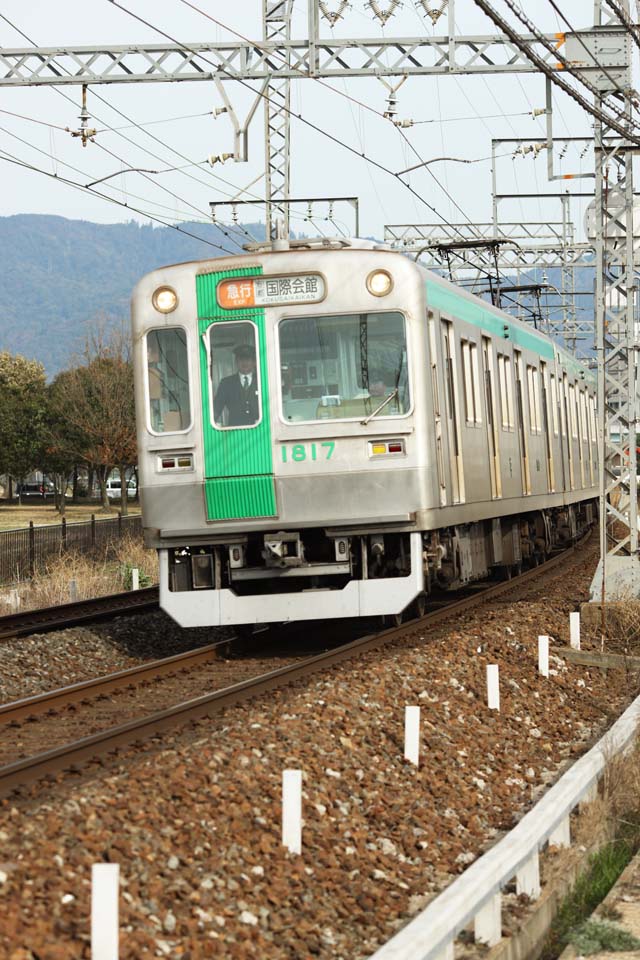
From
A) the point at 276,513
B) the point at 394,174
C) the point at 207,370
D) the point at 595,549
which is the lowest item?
the point at 595,549

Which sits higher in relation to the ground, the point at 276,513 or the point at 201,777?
the point at 276,513

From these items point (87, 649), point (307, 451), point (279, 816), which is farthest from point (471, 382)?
→ point (279, 816)

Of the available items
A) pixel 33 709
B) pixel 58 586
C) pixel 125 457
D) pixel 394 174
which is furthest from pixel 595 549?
pixel 125 457

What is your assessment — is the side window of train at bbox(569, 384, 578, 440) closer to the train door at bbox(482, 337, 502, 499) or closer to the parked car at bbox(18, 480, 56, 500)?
the train door at bbox(482, 337, 502, 499)

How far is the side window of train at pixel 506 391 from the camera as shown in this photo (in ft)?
55.3

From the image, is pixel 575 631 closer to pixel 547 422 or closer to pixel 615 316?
pixel 615 316

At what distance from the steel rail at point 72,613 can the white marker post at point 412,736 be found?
23.6 feet

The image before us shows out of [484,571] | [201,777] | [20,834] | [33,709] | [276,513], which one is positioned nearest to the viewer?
[20,834]

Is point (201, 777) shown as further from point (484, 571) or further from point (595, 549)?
point (595, 549)

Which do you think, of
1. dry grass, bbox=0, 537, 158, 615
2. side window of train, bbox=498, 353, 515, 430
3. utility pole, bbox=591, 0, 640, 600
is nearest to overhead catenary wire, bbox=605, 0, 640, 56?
utility pole, bbox=591, 0, 640, 600

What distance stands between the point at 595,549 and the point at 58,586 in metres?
10.5

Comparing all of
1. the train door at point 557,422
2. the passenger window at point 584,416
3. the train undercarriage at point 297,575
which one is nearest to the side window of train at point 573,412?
the passenger window at point 584,416

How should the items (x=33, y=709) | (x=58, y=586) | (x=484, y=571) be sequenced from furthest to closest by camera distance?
(x=58, y=586)
(x=484, y=571)
(x=33, y=709)

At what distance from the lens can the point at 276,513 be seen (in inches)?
484
